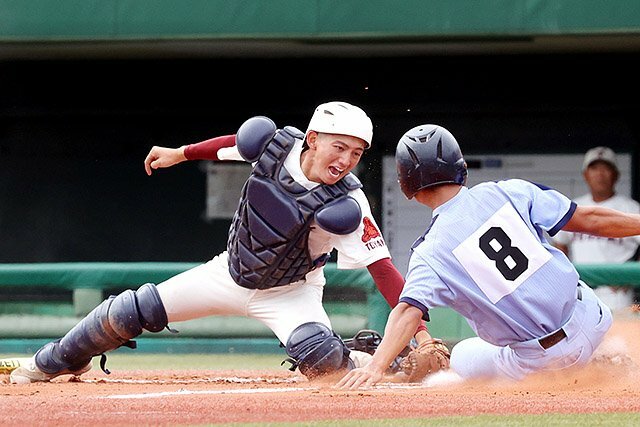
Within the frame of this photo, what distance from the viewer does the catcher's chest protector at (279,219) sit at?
5.50 metres

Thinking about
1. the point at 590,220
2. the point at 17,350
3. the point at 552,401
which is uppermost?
the point at 590,220

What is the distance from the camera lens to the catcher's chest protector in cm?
550

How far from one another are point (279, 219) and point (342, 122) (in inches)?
20.7

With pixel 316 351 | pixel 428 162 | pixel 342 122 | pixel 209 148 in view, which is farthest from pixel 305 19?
pixel 428 162

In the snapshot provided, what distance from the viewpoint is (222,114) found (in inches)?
506

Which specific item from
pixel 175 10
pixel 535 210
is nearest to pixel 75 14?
pixel 175 10

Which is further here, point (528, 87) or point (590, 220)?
point (528, 87)

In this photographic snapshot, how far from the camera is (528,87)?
12.5 meters

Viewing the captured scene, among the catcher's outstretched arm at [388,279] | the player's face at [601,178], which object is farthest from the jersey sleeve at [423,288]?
the player's face at [601,178]

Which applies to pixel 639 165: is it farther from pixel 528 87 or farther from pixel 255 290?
pixel 255 290

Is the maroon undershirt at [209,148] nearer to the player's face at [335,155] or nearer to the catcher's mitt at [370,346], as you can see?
the player's face at [335,155]

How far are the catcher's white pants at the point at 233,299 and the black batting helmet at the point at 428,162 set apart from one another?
0.94 m

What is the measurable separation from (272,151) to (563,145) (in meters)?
7.34

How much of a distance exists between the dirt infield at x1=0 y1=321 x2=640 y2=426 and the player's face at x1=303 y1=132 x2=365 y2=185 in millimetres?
968
